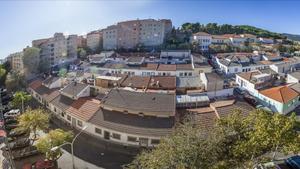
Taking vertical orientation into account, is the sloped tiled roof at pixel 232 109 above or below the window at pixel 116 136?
above

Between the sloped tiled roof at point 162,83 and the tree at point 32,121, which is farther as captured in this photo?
the sloped tiled roof at point 162,83

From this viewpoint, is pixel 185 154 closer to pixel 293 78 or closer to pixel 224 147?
pixel 224 147

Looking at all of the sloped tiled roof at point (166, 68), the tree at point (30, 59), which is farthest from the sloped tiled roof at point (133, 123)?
the tree at point (30, 59)


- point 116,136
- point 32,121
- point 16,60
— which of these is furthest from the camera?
point 16,60

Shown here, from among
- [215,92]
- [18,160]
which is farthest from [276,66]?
[18,160]

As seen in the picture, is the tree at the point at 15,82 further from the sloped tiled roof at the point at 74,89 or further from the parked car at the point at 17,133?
the parked car at the point at 17,133

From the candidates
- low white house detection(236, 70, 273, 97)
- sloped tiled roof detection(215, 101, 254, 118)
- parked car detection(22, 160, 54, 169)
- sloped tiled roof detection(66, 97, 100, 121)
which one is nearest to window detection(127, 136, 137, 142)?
sloped tiled roof detection(66, 97, 100, 121)

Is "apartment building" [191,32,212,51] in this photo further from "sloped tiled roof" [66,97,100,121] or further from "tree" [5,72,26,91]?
"sloped tiled roof" [66,97,100,121]

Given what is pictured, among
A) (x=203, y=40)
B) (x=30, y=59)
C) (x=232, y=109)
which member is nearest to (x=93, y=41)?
(x=30, y=59)
